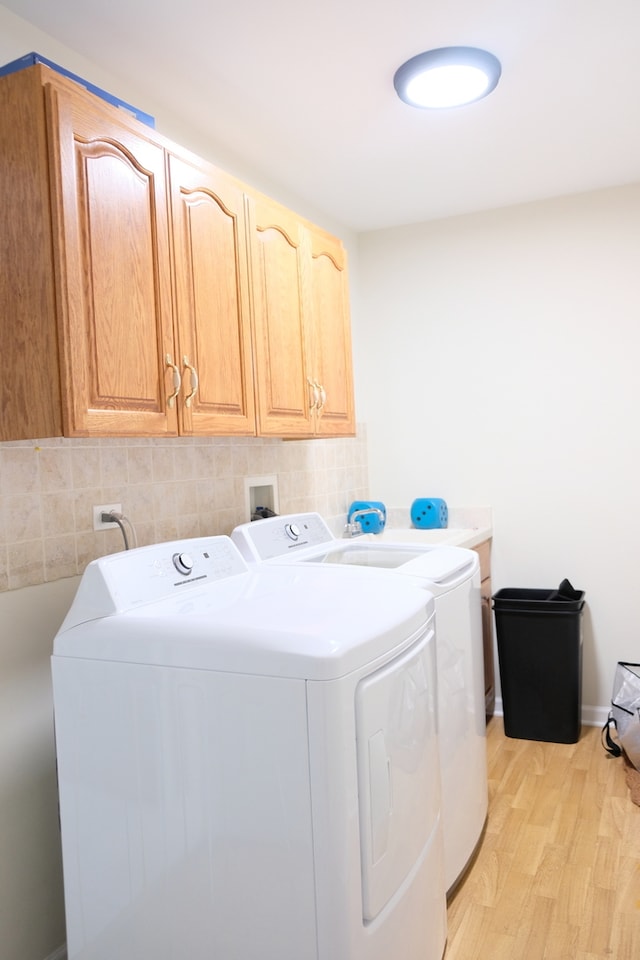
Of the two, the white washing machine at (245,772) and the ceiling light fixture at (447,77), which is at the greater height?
the ceiling light fixture at (447,77)

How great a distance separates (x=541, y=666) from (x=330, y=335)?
68.8 inches

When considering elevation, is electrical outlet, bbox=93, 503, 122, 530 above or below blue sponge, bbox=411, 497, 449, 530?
above

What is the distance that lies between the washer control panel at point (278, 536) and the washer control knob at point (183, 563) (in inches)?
16.2

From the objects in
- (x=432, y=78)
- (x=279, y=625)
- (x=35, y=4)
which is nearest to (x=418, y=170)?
(x=432, y=78)

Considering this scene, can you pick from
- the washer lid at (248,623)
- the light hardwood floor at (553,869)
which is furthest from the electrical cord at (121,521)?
the light hardwood floor at (553,869)

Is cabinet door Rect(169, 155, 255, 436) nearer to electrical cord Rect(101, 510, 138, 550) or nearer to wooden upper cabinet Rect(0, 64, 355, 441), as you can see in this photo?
wooden upper cabinet Rect(0, 64, 355, 441)

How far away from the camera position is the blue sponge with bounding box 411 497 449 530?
3.57 meters

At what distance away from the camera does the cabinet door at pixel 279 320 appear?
7.38 ft

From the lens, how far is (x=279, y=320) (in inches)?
93.4

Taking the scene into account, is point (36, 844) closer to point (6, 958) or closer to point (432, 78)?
point (6, 958)

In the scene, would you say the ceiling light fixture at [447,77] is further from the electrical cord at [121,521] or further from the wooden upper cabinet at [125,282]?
the electrical cord at [121,521]

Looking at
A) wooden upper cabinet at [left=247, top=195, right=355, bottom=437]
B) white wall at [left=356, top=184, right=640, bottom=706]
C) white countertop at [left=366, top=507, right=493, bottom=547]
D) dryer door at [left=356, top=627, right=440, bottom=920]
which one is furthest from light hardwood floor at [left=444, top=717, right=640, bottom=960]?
wooden upper cabinet at [left=247, top=195, right=355, bottom=437]

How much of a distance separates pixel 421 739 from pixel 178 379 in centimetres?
107

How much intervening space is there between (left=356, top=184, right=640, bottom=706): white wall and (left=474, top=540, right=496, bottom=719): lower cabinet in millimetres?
122
